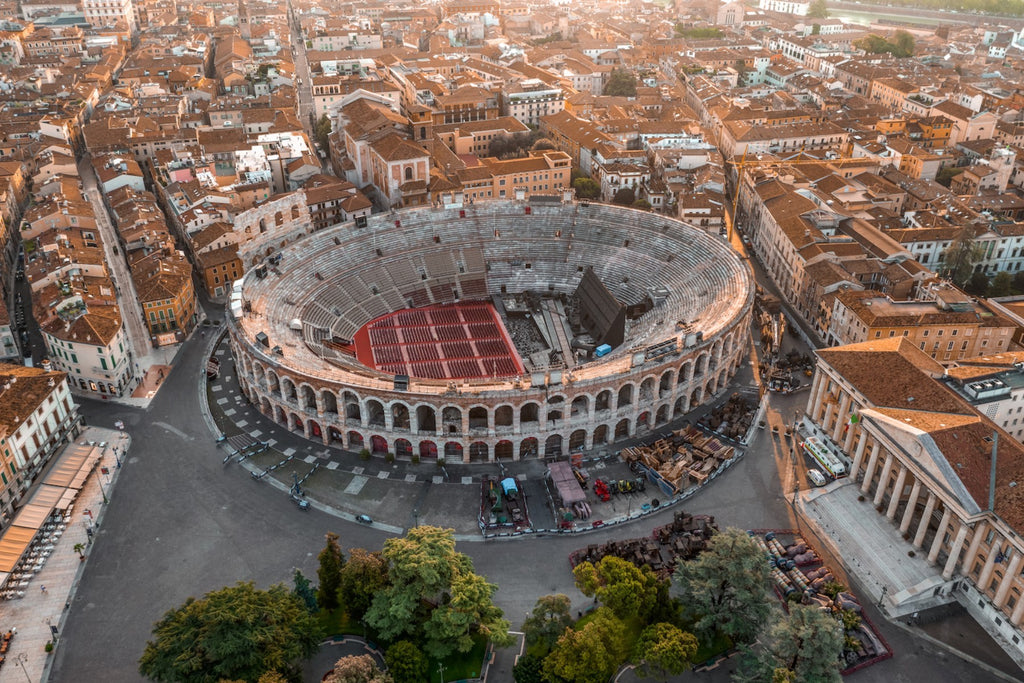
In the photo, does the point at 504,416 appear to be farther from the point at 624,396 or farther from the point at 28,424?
the point at 28,424

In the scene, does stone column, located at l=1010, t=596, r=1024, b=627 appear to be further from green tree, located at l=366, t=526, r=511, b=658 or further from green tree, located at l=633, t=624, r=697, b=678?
green tree, located at l=366, t=526, r=511, b=658

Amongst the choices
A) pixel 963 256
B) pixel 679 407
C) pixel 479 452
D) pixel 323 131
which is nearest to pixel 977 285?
pixel 963 256

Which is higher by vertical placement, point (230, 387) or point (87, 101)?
point (87, 101)

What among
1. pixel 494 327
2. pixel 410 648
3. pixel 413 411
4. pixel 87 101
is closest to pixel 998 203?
pixel 494 327

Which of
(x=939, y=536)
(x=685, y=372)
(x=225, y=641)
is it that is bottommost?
(x=939, y=536)

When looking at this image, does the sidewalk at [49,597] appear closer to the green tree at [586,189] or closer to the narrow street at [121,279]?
the narrow street at [121,279]

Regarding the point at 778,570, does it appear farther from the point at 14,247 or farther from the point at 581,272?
the point at 14,247

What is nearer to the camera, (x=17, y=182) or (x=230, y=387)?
(x=230, y=387)
